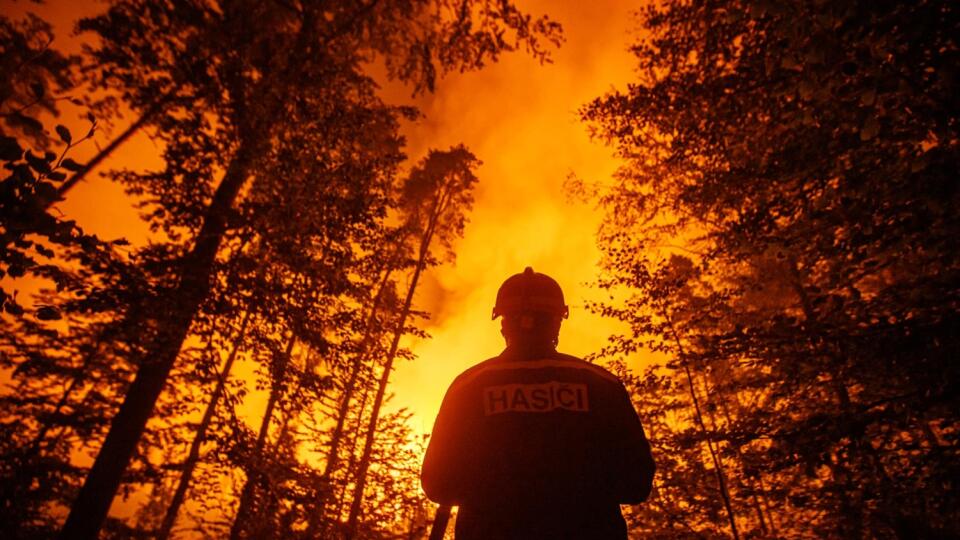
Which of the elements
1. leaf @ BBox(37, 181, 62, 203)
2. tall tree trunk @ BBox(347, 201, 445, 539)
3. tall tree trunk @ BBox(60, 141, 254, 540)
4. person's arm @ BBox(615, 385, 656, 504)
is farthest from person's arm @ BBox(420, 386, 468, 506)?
tall tree trunk @ BBox(347, 201, 445, 539)

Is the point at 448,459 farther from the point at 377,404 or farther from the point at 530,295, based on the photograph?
the point at 377,404

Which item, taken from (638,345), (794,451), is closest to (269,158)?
(794,451)

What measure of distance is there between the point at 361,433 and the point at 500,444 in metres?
13.7

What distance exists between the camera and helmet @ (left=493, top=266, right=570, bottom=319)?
8.43 ft

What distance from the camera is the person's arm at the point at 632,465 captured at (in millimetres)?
2088

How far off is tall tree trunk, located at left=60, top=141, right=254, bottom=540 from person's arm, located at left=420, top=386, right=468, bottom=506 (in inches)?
177

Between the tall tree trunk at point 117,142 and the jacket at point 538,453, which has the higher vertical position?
the tall tree trunk at point 117,142

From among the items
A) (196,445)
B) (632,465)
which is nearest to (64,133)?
(632,465)

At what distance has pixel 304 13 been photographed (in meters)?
6.80

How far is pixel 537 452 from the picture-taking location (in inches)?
83.5

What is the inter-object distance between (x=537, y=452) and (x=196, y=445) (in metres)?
11.1

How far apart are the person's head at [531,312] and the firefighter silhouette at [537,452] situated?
0.09 meters

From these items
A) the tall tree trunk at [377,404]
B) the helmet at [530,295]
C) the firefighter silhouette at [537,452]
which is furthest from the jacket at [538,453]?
the tall tree trunk at [377,404]

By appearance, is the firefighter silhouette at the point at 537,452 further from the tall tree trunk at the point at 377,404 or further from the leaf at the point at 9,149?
the tall tree trunk at the point at 377,404
